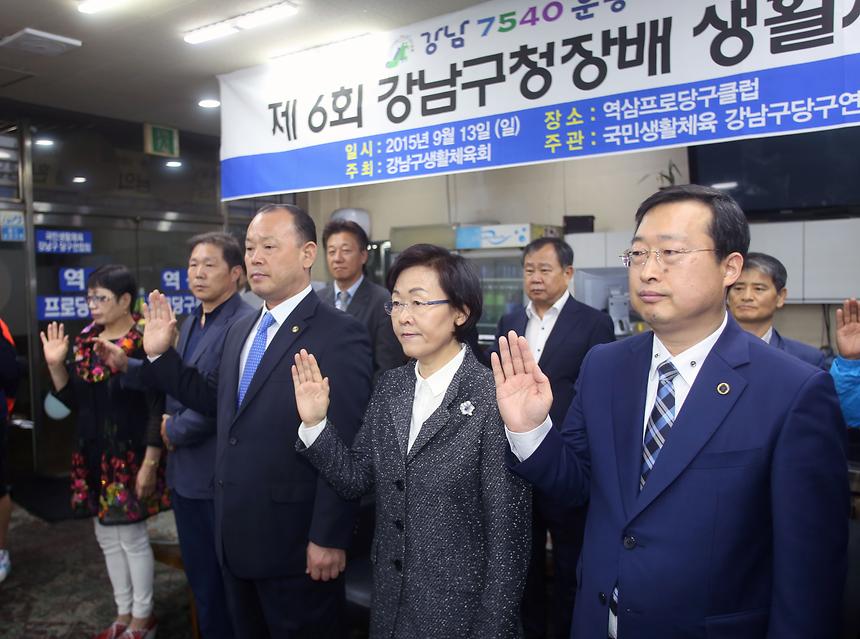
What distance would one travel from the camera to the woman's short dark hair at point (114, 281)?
2867 mm

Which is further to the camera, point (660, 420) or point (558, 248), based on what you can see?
point (558, 248)

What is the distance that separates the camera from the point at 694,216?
1.35 metres

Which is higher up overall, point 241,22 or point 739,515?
point 241,22

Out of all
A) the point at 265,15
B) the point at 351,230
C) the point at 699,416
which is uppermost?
the point at 265,15

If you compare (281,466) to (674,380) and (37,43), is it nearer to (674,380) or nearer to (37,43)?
(674,380)

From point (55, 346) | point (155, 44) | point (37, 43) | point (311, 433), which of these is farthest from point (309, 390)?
point (37, 43)

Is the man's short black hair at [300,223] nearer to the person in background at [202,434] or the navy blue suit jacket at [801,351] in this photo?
the person in background at [202,434]

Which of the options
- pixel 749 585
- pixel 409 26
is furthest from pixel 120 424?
pixel 749 585

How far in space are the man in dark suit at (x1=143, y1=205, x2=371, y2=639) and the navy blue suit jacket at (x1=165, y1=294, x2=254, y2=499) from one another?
0.32 m

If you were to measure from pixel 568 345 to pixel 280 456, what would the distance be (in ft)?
4.95

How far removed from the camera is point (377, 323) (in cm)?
Answer: 332

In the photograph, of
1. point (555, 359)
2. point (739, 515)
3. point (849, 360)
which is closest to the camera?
point (739, 515)

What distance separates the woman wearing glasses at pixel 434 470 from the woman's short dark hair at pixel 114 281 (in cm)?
145

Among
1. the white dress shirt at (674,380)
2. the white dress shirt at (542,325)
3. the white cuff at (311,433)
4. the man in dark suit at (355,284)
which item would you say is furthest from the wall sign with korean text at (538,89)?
the white cuff at (311,433)
